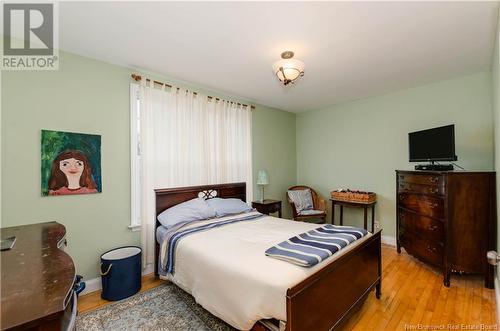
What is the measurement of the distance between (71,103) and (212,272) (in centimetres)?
221

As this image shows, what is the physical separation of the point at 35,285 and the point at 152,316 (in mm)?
1484

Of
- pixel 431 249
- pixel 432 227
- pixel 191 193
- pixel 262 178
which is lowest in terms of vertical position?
pixel 431 249

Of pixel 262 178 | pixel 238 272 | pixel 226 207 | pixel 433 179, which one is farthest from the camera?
pixel 262 178

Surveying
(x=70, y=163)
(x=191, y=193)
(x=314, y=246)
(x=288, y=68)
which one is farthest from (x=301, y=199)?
(x=70, y=163)

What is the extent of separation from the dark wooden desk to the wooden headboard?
1403 mm

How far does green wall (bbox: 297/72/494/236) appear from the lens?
3023mm

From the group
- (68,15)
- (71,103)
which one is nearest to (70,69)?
(71,103)

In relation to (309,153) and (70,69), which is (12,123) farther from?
(309,153)

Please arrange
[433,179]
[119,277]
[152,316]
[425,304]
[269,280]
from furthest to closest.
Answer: [433,179] < [119,277] < [425,304] < [152,316] < [269,280]

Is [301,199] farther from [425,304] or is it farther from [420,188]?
[425,304]

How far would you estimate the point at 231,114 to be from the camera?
3.79 metres

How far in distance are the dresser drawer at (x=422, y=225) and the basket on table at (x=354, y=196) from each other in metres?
0.52

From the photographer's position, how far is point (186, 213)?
273 centimetres

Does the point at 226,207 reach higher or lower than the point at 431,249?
higher
